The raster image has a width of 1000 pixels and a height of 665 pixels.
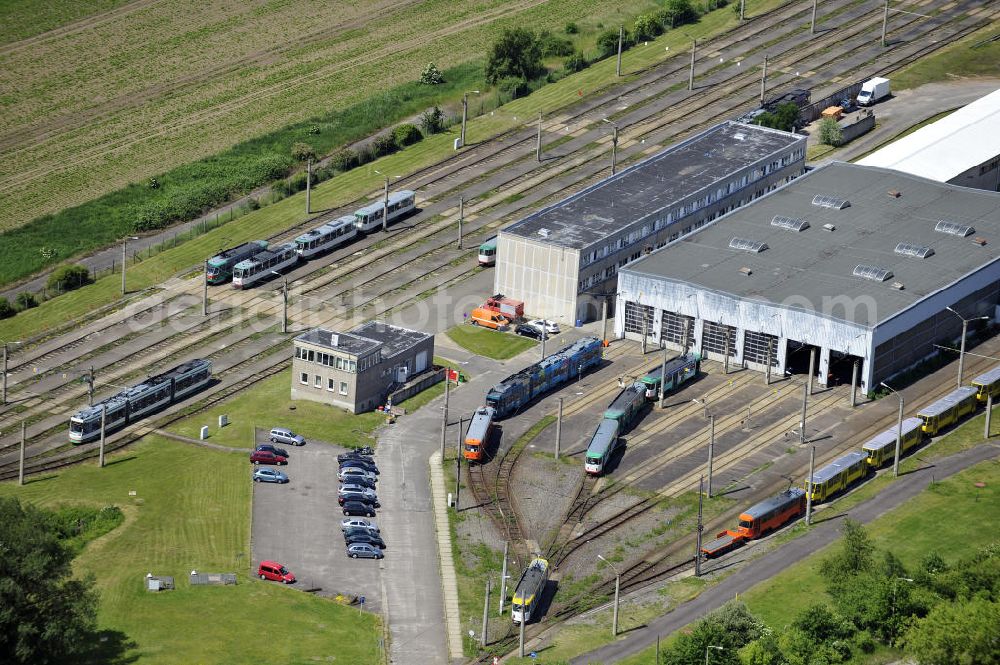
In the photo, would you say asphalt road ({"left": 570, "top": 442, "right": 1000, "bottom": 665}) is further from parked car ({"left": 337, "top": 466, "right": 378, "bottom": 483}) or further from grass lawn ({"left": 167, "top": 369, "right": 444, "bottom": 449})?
grass lawn ({"left": 167, "top": 369, "right": 444, "bottom": 449})

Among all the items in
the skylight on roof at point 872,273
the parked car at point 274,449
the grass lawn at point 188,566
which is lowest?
the grass lawn at point 188,566

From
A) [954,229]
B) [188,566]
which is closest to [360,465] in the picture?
[188,566]

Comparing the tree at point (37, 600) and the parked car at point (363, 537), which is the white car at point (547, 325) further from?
the tree at point (37, 600)

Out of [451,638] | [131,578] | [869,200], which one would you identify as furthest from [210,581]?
[869,200]

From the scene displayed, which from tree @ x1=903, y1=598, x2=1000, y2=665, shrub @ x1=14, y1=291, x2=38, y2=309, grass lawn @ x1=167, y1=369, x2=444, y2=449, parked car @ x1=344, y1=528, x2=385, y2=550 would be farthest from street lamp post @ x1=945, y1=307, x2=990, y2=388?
shrub @ x1=14, y1=291, x2=38, y2=309

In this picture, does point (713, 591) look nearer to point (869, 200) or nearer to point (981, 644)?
point (981, 644)

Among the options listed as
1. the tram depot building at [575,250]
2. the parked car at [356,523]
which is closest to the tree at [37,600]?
the parked car at [356,523]
